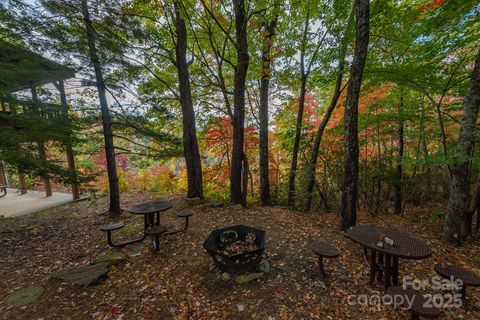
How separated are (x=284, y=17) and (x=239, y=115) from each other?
149 inches

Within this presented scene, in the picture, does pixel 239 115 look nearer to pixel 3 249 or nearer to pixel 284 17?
pixel 284 17

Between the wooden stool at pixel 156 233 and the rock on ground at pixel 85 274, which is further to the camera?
the wooden stool at pixel 156 233

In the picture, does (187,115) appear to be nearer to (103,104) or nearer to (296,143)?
(103,104)

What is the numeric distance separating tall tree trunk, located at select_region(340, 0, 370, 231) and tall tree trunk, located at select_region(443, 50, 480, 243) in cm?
170

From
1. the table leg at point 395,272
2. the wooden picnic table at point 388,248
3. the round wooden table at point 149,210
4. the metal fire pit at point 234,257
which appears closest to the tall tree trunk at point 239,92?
the round wooden table at point 149,210

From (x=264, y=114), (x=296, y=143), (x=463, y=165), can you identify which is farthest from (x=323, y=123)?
(x=463, y=165)

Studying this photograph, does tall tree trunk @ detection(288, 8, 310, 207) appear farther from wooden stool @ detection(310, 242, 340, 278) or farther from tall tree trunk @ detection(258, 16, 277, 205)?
wooden stool @ detection(310, 242, 340, 278)

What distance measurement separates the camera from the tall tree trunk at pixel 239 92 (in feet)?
17.4

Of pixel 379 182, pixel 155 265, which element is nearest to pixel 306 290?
pixel 155 265

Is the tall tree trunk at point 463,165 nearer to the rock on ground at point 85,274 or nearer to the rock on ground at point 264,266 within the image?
Result: the rock on ground at point 264,266

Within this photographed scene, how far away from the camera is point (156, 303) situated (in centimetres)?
254

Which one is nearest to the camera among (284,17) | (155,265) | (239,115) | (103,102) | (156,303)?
(156,303)

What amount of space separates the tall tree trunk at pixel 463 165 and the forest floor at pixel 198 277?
0.35 m

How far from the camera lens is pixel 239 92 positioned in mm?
5676
